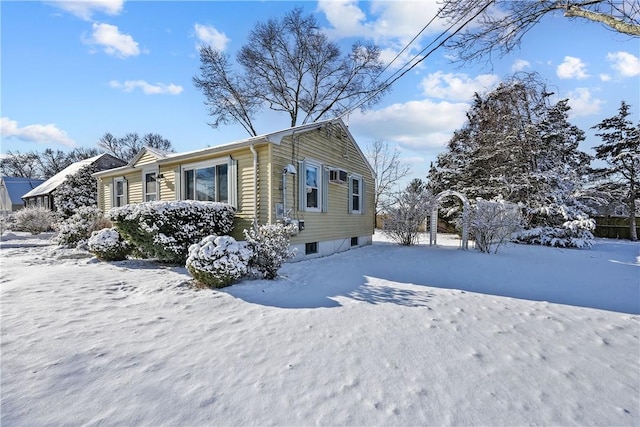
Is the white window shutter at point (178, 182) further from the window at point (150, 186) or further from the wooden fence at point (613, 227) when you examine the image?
the wooden fence at point (613, 227)

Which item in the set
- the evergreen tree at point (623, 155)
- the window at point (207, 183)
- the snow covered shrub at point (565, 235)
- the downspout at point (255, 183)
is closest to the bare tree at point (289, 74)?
the snow covered shrub at point (565, 235)

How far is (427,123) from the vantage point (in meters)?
12.8

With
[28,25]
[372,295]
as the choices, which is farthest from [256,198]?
[28,25]

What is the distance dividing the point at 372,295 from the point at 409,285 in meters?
1.07

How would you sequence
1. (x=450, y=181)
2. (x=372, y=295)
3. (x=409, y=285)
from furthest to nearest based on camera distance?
1. (x=450, y=181)
2. (x=409, y=285)
3. (x=372, y=295)

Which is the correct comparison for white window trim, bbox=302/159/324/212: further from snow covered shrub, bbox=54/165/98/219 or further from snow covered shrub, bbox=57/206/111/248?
snow covered shrub, bbox=54/165/98/219

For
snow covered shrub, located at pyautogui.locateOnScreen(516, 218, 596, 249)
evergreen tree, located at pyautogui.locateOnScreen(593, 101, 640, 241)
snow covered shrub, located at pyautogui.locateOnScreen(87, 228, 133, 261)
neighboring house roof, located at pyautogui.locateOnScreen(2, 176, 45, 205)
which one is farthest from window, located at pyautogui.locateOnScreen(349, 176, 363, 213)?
neighboring house roof, located at pyautogui.locateOnScreen(2, 176, 45, 205)

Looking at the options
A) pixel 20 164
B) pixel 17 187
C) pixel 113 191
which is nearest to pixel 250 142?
pixel 113 191

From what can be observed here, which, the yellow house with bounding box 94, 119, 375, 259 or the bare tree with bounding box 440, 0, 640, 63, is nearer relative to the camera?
the bare tree with bounding box 440, 0, 640, 63

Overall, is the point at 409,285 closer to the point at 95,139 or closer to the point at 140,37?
the point at 140,37

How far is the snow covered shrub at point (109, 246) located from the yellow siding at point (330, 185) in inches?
163

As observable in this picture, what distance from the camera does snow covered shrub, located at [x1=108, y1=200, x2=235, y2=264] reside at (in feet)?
22.2

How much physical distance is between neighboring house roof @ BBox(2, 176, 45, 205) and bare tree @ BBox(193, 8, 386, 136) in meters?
28.2

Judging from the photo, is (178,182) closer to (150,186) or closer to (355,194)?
(150,186)
